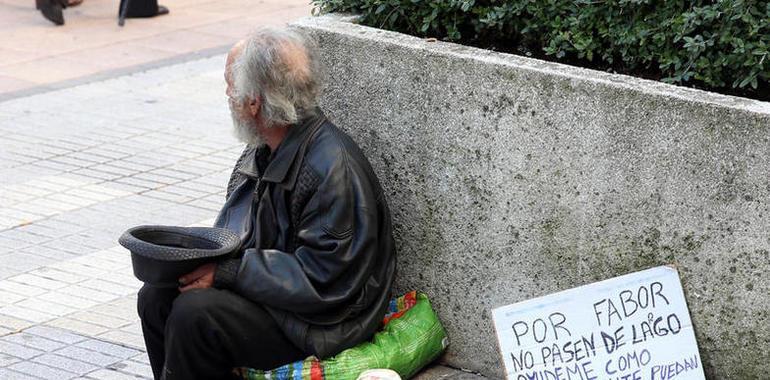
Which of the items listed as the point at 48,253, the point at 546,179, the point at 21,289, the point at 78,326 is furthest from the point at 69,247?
the point at 546,179

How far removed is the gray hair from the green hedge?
66cm

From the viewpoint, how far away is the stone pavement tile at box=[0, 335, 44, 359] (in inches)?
184

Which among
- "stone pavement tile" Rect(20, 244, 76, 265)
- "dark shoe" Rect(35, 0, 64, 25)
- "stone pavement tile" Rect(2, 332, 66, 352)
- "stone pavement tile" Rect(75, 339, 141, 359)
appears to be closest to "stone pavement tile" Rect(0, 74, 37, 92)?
"dark shoe" Rect(35, 0, 64, 25)

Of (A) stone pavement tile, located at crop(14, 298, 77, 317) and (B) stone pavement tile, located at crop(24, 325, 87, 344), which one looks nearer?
(B) stone pavement tile, located at crop(24, 325, 87, 344)

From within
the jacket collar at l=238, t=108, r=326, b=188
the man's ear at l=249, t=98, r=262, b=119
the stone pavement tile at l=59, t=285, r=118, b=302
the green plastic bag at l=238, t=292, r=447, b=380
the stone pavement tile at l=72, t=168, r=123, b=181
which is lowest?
the stone pavement tile at l=72, t=168, r=123, b=181

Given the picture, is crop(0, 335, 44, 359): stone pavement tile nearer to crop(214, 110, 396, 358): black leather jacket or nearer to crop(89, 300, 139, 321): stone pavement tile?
crop(89, 300, 139, 321): stone pavement tile

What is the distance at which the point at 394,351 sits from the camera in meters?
3.99

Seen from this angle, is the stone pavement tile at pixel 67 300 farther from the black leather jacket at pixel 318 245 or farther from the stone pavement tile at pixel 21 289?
the black leather jacket at pixel 318 245

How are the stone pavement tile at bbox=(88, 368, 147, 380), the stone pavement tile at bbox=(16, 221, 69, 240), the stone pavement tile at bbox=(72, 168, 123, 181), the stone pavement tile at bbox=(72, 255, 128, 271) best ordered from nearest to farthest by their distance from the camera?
the stone pavement tile at bbox=(88, 368, 147, 380) → the stone pavement tile at bbox=(72, 255, 128, 271) → the stone pavement tile at bbox=(16, 221, 69, 240) → the stone pavement tile at bbox=(72, 168, 123, 181)

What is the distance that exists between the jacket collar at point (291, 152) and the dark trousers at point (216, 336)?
0.37m

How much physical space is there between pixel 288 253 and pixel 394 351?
1.51 feet

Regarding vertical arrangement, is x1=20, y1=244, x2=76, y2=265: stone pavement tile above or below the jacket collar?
below

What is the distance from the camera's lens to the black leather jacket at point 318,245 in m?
3.75

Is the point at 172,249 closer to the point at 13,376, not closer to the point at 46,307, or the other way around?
the point at 13,376
